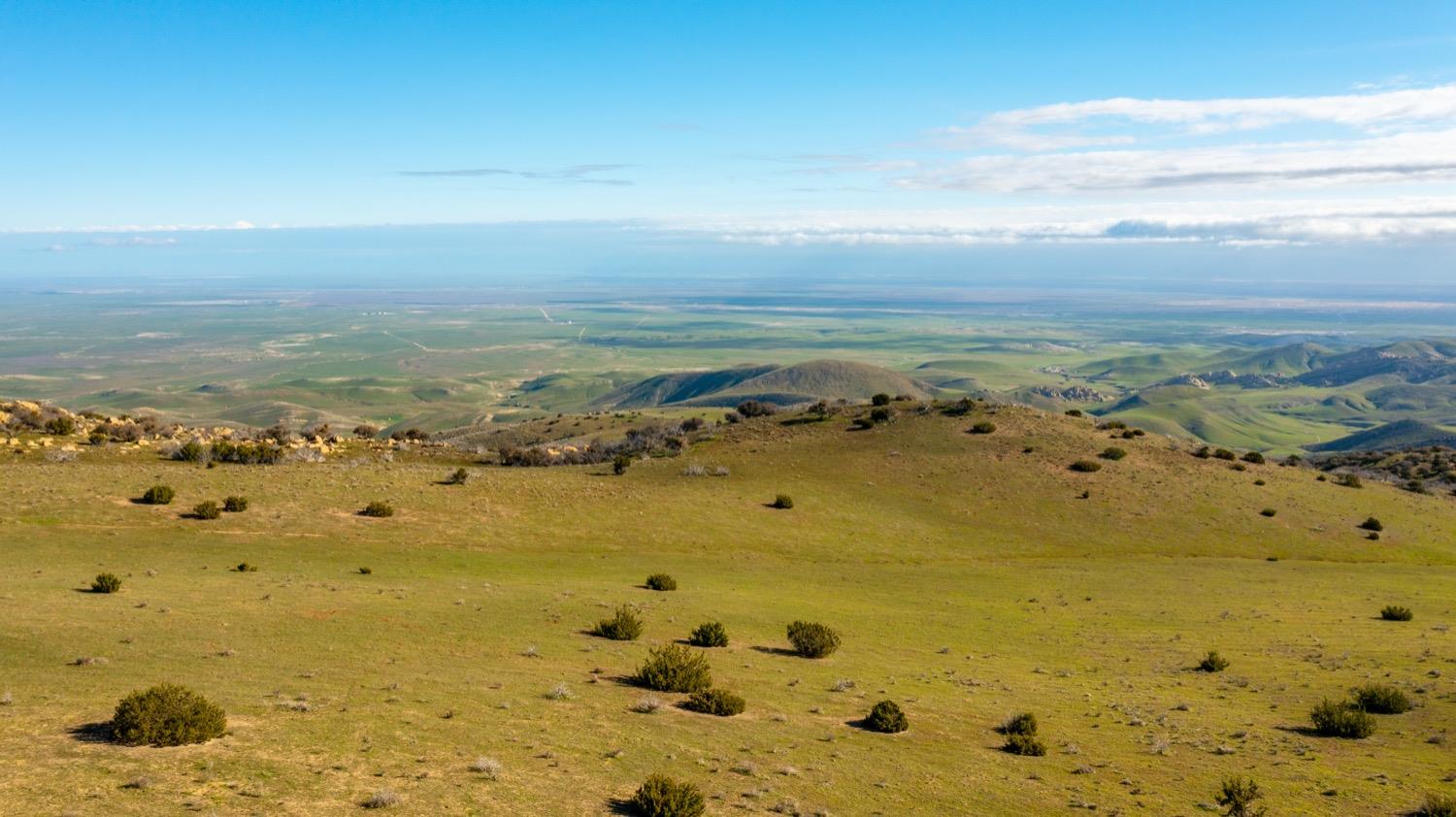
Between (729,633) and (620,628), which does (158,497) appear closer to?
(620,628)

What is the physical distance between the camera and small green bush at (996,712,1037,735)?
59.4 feet

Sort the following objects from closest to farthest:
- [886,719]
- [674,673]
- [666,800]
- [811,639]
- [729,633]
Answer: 1. [666,800]
2. [886,719]
3. [674,673]
4. [811,639]
5. [729,633]

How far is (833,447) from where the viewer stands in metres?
58.3

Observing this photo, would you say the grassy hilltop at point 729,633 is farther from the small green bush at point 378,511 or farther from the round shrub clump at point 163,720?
the small green bush at point 378,511

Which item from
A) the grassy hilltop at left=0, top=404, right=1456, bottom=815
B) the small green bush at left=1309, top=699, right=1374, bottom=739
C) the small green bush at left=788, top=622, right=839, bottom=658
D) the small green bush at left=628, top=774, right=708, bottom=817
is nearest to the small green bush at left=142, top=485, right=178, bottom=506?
the grassy hilltop at left=0, top=404, right=1456, bottom=815

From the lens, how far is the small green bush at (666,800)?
12.5 m

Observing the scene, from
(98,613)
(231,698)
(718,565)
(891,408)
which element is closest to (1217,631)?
(718,565)

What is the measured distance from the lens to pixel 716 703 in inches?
722

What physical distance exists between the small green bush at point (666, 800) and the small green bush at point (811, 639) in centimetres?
1141

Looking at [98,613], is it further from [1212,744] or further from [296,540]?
[1212,744]

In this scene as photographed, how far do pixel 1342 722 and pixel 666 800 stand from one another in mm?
15938

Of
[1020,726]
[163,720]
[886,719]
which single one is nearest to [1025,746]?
[1020,726]

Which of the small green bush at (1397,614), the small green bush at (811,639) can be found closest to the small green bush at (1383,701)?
the small green bush at (1397,614)

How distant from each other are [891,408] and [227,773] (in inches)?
2289
